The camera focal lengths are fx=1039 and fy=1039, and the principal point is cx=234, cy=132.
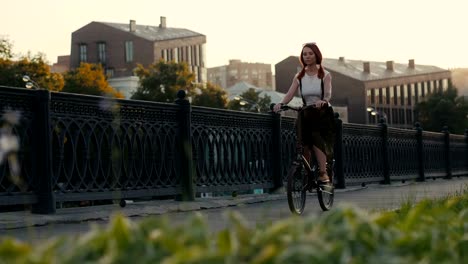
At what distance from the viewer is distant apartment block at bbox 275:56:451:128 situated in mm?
129000

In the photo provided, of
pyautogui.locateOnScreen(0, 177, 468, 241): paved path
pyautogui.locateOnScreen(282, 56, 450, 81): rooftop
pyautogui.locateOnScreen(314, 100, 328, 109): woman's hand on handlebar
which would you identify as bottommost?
pyautogui.locateOnScreen(0, 177, 468, 241): paved path

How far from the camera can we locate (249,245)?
288 cm

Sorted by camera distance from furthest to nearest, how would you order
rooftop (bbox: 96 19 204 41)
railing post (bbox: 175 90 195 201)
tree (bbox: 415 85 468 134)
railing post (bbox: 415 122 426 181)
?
rooftop (bbox: 96 19 204 41) < tree (bbox: 415 85 468 134) < railing post (bbox: 415 122 426 181) < railing post (bbox: 175 90 195 201)

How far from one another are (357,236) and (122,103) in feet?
28.9

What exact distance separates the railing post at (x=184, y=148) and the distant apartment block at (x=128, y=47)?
121m

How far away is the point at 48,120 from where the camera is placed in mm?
10031

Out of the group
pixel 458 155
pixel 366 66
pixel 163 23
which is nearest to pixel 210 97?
pixel 366 66

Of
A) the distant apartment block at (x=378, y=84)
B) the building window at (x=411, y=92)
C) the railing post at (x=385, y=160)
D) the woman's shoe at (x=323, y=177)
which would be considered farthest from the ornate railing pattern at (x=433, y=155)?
the building window at (x=411, y=92)

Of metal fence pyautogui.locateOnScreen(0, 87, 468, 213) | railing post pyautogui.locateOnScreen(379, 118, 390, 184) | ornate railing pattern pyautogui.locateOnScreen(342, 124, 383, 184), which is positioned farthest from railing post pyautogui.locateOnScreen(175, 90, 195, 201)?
railing post pyautogui.locateOnScreen(379, 118, 390, 184)

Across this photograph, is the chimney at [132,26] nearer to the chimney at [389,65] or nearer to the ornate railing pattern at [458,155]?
the chimney at [389,65]

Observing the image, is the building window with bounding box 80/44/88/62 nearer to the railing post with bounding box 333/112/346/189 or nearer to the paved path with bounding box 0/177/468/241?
the railing post with bounding box 333/112/346/189

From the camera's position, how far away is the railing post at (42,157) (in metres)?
9.80

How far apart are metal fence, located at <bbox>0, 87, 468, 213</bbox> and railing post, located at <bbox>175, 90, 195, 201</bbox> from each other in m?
0.01

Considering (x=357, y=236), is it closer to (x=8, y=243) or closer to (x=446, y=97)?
(x=8, y=243)
